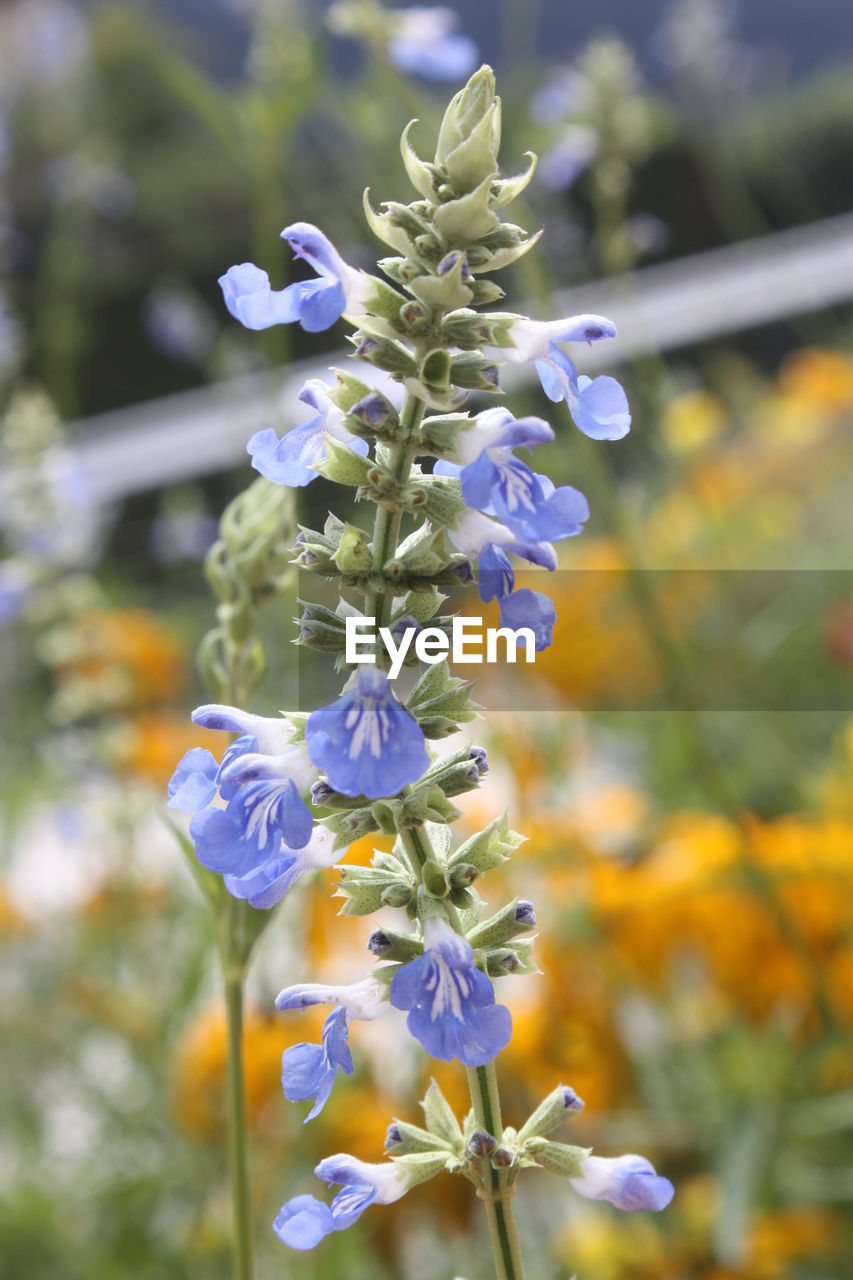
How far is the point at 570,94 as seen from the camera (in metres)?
1.73

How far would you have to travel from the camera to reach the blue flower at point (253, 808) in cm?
40

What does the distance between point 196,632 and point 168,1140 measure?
181 centimetres

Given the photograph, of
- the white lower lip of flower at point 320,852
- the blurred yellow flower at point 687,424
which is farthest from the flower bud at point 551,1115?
the blurred yellow flower at point 687,424

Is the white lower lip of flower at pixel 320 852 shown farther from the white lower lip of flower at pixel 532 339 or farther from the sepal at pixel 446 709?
the white lower lip of flower at pixel 532 339

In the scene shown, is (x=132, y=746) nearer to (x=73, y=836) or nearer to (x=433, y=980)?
(x=73, y=836)

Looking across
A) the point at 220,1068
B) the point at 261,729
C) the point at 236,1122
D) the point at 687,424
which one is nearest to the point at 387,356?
the point at 261,729

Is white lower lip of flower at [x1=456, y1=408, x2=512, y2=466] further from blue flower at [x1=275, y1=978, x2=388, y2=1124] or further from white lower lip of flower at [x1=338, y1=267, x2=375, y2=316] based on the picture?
blue flower at [x1=275, y1=978, x2=388, y2=1124]

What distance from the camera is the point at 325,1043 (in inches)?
16.7

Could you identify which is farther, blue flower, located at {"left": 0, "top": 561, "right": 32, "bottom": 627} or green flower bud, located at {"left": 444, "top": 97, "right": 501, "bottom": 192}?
blue flower, located at {"left": 0, "top": 561, "right": 32, "bottom": 627}

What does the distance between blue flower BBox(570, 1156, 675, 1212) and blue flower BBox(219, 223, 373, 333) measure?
0.30 metres

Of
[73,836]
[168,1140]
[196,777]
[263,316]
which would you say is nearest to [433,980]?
[196,777]

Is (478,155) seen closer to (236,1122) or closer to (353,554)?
(353,554)

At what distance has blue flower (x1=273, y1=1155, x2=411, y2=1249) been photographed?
42 centimetres

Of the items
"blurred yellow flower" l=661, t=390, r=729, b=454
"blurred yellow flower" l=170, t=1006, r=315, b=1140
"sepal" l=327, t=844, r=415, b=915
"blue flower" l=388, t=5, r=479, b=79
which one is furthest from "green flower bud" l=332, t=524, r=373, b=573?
"blurred yellow flower" l=661, t=390, r=729, b=454
